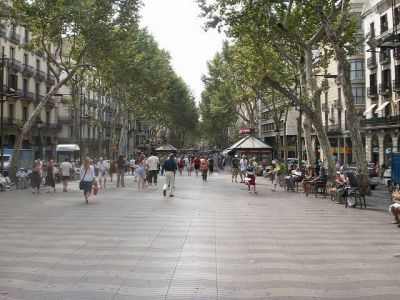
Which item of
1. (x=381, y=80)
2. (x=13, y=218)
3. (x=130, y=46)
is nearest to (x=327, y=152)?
(x=13, y=218)

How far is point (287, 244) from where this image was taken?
8.62 meters

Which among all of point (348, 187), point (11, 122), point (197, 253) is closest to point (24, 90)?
point (11, 122)

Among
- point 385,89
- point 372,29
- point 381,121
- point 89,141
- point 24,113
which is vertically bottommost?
point 89,141

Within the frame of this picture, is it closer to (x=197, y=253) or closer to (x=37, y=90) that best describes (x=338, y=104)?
(x=37, y=90)

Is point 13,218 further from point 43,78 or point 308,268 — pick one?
point 43,78

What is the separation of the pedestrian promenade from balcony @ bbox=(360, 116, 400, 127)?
2572 centimetres

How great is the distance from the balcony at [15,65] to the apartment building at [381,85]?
3146cm

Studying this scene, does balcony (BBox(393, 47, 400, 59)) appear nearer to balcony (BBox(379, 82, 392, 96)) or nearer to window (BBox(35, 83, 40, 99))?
balcony (BBox(379, 82, 392, 96))

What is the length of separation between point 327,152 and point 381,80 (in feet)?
78.9

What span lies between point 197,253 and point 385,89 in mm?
36269

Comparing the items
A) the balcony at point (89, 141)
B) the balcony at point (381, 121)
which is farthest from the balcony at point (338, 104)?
the balcony at point (89, 141)

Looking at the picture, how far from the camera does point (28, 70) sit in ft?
156

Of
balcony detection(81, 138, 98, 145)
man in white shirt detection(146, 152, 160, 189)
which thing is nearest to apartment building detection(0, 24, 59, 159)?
balcony detection(81, 138, 98, 145)

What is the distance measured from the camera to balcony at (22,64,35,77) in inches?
1841
